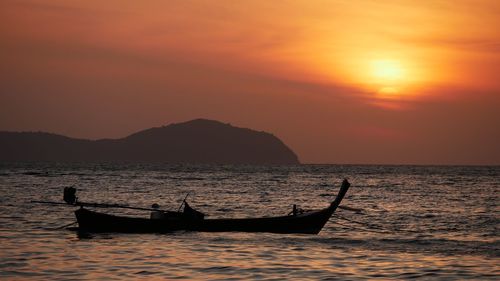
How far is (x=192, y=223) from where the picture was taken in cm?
3550

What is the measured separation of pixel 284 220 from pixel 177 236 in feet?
18.5

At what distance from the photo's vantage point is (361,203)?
234ft

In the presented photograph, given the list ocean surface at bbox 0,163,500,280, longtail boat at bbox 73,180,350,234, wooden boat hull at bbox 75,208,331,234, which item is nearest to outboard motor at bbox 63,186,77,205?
longtail boat at bbox 73,180,350,234

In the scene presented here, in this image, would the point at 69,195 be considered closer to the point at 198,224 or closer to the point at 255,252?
the point at 198,224

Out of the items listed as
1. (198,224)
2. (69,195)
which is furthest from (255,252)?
(69,195)

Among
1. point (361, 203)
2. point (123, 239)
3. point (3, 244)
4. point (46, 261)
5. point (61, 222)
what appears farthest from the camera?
point (361, 203)

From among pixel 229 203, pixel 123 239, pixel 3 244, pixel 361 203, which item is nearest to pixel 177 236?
pixel 123 239

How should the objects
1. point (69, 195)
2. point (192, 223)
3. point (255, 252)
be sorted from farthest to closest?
point (192, 223), point (69, 195), point (255, 252)

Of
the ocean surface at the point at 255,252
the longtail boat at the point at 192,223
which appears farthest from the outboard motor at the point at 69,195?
the ocean surface at the point at 255,252

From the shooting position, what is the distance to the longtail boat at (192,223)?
114ft

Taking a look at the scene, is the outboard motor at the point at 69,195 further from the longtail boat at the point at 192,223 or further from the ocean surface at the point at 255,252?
the ocean surface at the point at 255,252

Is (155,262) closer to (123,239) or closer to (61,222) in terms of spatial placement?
(123,239)

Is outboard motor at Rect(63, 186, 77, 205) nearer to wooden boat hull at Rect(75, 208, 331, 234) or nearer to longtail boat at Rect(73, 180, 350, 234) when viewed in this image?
longtail boat at Rect(73, 180, 350, 234)

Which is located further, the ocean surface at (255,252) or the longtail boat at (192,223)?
the longtail boat at (192,223)
